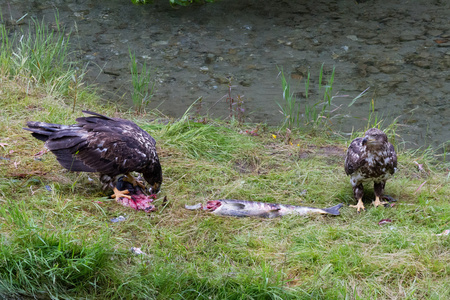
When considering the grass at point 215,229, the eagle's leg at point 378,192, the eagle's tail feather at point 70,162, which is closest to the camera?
the grass at point 215,229

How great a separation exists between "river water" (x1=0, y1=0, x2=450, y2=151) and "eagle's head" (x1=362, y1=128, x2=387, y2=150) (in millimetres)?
1786

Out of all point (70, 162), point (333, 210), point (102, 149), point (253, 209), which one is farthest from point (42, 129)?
point (333, 210)

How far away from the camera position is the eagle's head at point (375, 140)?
154 inches

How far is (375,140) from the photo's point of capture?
3924 mm

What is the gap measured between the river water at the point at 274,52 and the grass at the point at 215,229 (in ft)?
3.74

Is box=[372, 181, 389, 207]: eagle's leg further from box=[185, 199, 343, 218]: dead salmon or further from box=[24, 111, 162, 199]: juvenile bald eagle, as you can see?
box=[24, 111, 162, 199]: juvenile bald eagle

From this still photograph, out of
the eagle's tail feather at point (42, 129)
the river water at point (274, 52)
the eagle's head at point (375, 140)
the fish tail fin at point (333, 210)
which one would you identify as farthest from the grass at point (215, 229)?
the river water at point (274, 52)

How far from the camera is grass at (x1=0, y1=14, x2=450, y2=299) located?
3008mm

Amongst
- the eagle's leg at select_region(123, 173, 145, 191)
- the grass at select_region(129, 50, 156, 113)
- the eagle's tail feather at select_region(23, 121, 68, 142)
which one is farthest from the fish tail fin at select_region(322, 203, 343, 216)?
the grass at select_region(129, 50, 156, 113)

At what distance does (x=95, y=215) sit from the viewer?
3742 millimetres

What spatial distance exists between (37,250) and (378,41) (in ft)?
22.5

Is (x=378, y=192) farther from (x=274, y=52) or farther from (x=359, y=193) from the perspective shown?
(x=274, y=52)

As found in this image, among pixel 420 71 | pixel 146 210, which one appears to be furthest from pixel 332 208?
pixel 420 71

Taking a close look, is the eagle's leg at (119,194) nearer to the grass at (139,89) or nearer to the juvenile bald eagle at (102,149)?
the juvenile bald eagle at (102,149)
